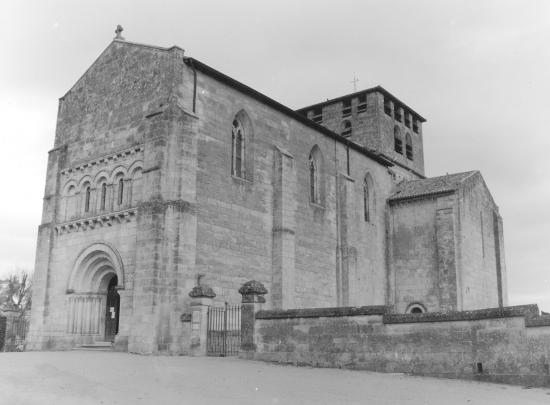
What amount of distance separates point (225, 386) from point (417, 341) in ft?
16.6

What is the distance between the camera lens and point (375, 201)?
3372cm

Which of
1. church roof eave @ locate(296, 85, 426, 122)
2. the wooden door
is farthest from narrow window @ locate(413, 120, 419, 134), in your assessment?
the wooden door

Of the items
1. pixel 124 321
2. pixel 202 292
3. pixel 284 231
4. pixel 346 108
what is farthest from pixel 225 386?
pixel 346 108

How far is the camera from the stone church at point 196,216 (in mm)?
20328

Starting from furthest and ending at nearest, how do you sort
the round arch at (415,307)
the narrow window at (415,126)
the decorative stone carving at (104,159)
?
the narrow window at (415,126) < the round arch at (415,307) < the decorative stone carving at (104,159)

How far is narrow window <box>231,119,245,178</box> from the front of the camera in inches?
949

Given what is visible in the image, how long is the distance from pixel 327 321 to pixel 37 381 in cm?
704

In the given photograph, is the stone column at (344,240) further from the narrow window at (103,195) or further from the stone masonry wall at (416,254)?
the narrow window at (103,195)

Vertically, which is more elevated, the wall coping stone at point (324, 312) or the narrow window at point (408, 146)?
the narrow window at point (408, 146)

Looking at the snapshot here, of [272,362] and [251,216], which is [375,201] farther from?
[272,362]

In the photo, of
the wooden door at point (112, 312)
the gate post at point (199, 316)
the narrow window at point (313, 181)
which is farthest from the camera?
the narrow window at point (313, 181)

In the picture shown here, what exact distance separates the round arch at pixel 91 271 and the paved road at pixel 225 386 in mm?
7334

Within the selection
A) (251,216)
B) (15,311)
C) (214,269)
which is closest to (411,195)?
(251,216)

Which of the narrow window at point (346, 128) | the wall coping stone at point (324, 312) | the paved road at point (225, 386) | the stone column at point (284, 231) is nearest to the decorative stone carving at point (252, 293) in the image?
the wall coping stone at point (324, 312)
